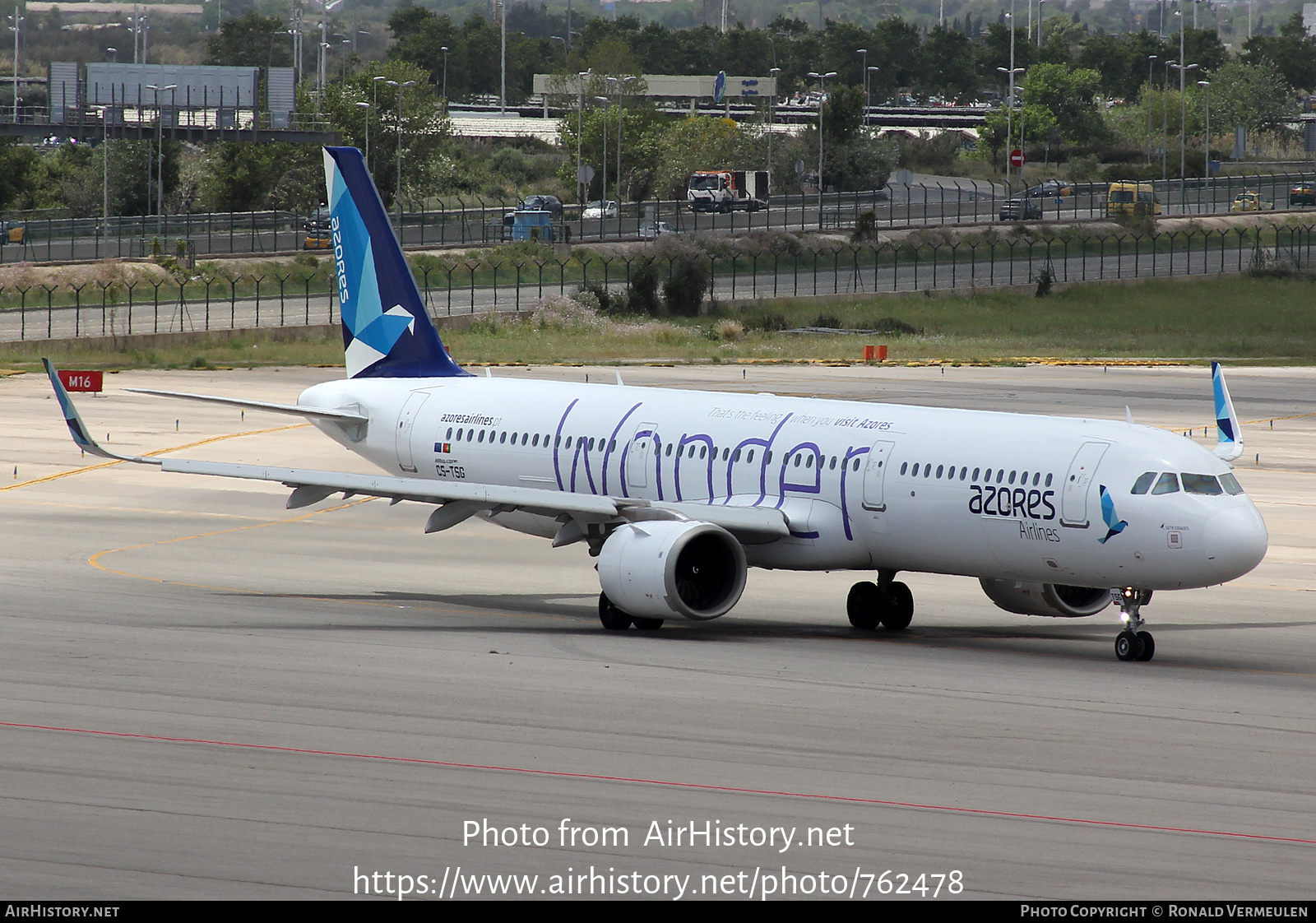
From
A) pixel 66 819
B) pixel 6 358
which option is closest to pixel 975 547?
pixel 66 819

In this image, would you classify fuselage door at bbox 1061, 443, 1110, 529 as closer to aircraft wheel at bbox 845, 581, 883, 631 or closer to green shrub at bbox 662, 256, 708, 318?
aircraft wheel at bbox 845, 581, 883, 631

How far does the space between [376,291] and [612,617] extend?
473 inches

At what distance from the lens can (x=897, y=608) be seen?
1167 inches

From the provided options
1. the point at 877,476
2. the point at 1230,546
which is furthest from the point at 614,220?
the point at 1230,546

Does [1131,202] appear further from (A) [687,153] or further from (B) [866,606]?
(B) [866,606]

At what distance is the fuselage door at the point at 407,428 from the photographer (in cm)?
3500

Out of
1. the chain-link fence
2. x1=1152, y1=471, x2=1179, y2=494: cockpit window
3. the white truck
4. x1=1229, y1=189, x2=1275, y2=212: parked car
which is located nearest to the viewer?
x1=1152, y1=471, x2=1179, y2=494: cockpit window

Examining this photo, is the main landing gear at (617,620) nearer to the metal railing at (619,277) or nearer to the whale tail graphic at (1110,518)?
the whale tail graphic at (1110,518)

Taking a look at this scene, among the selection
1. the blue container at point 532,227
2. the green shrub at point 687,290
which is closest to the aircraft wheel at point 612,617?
the green shrub at point 687,290

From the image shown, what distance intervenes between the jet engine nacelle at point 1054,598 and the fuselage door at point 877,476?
7.44ft

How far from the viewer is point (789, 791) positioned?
17.2 meters

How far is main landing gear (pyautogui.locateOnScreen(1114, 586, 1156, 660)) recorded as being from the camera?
84.6 ft

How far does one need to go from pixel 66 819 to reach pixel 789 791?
23.3 ft

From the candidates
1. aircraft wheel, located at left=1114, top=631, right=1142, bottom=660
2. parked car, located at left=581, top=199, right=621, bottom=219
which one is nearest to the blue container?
parked car, located at left=581, top=199, right=621, bottom=219
